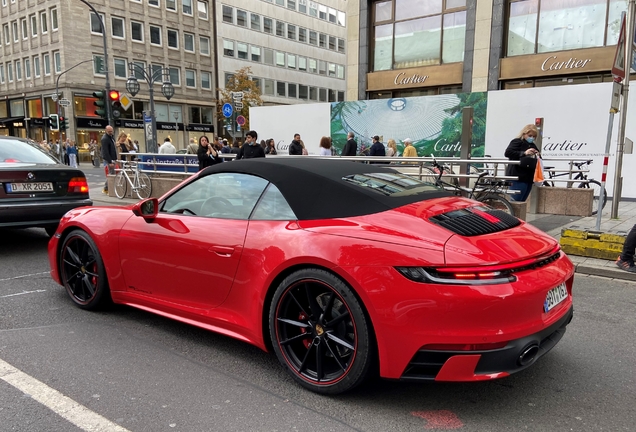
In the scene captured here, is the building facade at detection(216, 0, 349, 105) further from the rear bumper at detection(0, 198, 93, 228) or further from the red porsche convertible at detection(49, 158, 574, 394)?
the red porsche convertible at detection(49, 158, 574, 394)

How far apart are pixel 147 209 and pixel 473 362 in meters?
2.60

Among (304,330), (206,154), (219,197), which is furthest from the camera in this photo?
(206,154)

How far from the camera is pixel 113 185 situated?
46.5 ft

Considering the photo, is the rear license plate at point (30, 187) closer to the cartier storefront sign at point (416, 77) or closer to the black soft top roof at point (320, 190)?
the black soft top roof at point (320, 190)

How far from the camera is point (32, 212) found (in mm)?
6570

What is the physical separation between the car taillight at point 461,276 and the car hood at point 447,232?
1.8 inches

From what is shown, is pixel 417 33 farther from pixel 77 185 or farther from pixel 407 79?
pixel 77 185

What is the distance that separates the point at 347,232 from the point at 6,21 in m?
57.9

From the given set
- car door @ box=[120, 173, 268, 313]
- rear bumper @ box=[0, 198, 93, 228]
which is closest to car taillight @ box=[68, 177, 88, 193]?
rear bumper @ box=[0, 198, 93, 228]

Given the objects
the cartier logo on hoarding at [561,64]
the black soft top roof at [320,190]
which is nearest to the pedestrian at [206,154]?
the black soft top roof at [320,190]

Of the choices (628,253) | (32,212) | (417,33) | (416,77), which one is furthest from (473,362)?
(417,33)

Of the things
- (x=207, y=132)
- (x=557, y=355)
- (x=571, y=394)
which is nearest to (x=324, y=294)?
(x=571, y=394)

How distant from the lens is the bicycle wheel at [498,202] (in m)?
8.60

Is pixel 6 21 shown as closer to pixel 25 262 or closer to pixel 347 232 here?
pixel 25 262
